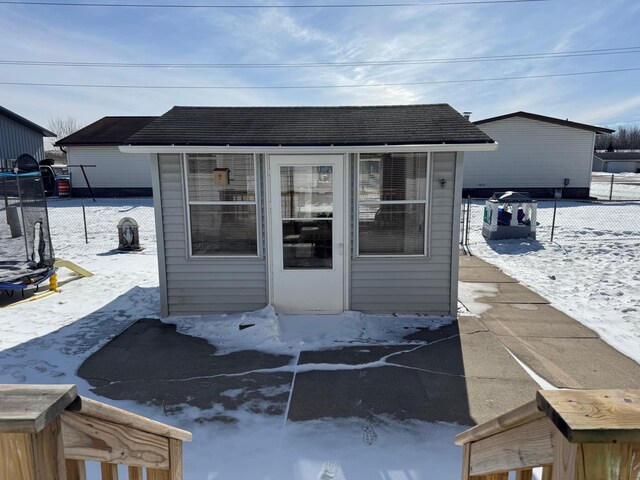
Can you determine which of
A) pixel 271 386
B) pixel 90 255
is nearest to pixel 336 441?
pixel 271 386

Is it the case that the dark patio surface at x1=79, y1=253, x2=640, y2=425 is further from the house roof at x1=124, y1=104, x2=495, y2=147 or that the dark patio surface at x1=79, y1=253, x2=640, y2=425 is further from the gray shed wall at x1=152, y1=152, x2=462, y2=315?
the house roof at x1=124, y1=104, x2=495, y2=147

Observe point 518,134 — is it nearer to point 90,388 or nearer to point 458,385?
point 458,385

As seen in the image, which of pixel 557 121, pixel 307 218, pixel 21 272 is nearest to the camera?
pixel 307 218

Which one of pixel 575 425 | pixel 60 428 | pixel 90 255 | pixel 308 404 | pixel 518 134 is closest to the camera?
pixel 575 425

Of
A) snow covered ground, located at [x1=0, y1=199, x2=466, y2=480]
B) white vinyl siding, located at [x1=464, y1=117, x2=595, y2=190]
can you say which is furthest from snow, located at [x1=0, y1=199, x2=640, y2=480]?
white vinyl siding, located at [x1=464, y1=117, x2=595, y2=190]

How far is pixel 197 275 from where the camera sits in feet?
19.2

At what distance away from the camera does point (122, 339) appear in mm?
5301

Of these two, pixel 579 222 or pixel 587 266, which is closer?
pixel 587 266

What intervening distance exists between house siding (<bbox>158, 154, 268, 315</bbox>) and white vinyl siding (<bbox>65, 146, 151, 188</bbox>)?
19.1 m

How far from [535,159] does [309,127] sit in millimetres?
19912

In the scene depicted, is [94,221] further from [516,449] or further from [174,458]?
[516,449]

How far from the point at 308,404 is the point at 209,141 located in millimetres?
3445

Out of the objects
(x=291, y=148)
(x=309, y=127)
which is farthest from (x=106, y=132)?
(x=291, y=148)

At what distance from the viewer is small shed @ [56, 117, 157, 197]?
22.9 m
